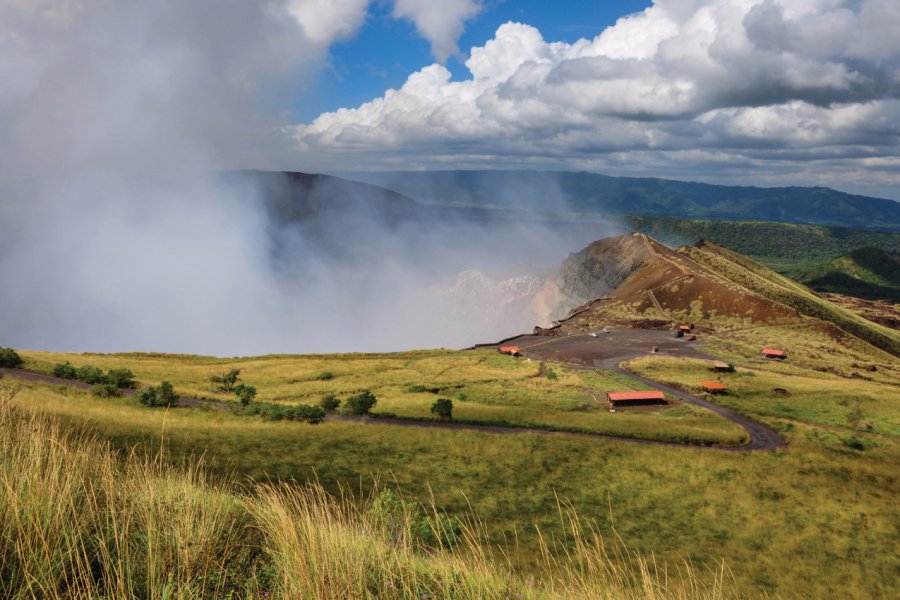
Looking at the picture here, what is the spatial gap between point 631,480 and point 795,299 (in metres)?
126

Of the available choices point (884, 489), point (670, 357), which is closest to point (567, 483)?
point (884, 489)

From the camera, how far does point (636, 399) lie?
6494cm

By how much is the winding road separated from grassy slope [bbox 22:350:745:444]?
1.75 meters

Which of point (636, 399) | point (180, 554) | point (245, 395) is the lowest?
point (636, 399)

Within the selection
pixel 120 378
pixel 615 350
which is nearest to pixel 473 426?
pixel 120 378

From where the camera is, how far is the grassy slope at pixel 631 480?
1122 inches

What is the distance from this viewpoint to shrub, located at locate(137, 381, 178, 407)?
44.3m

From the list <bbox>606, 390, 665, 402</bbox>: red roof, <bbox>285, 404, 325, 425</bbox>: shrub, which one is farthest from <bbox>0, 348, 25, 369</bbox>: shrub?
<bbox>606, 390, 665, 402</bbox>: red roof

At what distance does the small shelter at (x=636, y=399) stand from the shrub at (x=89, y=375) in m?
62.6

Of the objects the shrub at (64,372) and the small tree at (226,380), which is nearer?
the shrub at (64,372)

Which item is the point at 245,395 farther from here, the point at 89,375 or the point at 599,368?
the point at 599,368

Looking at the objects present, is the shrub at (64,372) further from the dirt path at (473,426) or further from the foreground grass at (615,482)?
the foreground grass at (615,482)

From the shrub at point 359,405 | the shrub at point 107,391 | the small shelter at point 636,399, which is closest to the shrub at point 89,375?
the shrub at point 107,391

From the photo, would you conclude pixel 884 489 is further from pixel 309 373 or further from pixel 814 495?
pixel 309 373
